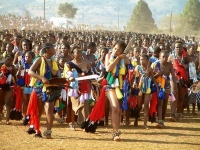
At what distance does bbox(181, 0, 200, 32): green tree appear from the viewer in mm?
100375

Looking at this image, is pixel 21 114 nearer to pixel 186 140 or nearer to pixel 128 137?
pixel 128 137

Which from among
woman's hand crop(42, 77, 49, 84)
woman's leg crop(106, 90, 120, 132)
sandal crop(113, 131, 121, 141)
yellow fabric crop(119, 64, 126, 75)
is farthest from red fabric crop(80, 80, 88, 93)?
woman's hand crop(42, 77, 49, 84)

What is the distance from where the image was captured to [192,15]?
10181 centimetres

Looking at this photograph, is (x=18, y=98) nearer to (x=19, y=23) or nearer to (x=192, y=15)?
(x=19, y=23)

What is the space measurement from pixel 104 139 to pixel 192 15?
96684 millimetres

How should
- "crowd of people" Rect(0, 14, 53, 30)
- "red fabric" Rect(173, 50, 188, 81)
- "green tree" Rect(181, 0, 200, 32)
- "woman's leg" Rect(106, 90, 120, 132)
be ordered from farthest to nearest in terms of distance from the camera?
1. "green tree" Rect(181, 0, 200, 32)
2. "crowd of people" Rect(0, 14, 53, 30)
3. "red fabric" Rect(173, 50, 188, 81)
4. "woman's leg" Rect(106, 90, 120, 132)

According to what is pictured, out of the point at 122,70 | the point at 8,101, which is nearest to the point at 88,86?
the point at 122,70

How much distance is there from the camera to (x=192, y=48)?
12422 mm

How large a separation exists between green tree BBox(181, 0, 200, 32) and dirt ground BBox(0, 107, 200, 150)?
9276 centimetres

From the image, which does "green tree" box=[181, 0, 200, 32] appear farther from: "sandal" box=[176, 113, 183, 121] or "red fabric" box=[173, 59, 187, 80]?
"red fabric" box=[173, 59, 187, 80]

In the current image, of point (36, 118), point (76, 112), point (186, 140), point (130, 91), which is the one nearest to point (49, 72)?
point (36, 118)

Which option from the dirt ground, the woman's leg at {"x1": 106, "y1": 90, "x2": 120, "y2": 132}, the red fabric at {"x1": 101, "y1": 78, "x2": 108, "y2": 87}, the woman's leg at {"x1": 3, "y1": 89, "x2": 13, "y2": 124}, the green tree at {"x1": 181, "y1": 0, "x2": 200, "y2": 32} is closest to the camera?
the dirt ground

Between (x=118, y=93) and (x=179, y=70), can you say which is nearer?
(x=118, y=93)

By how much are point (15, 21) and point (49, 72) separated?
5385 cm
